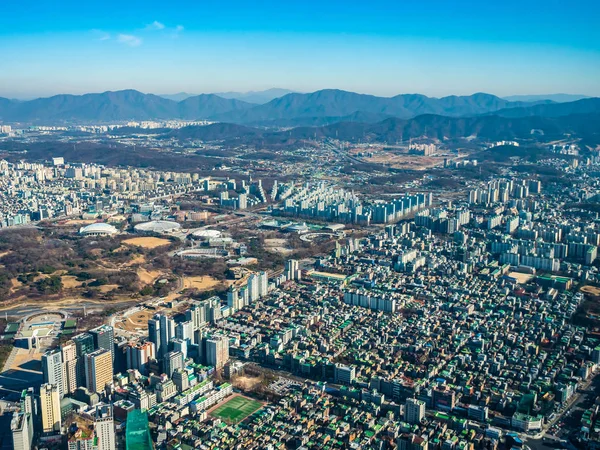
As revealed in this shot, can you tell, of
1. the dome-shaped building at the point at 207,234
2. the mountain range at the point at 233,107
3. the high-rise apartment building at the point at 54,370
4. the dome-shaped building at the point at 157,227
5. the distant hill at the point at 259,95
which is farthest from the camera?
the distant hill at the point at 259,95

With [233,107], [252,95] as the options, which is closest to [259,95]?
[252,95]

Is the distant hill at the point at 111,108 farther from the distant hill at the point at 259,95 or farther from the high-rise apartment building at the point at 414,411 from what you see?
the high-rise apartment building at the point at 414,411

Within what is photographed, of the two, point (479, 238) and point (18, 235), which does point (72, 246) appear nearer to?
point (18, 235)

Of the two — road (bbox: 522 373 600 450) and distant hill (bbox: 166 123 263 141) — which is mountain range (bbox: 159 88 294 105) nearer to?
distant hill (bbox: 166 123 263 141)

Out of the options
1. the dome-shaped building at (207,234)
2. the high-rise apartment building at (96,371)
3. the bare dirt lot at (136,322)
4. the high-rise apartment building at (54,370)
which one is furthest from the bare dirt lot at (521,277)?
the high-rise apartment building at (54,370)

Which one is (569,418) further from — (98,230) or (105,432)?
(98,230)

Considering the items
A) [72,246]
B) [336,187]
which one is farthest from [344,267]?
[336,187]
